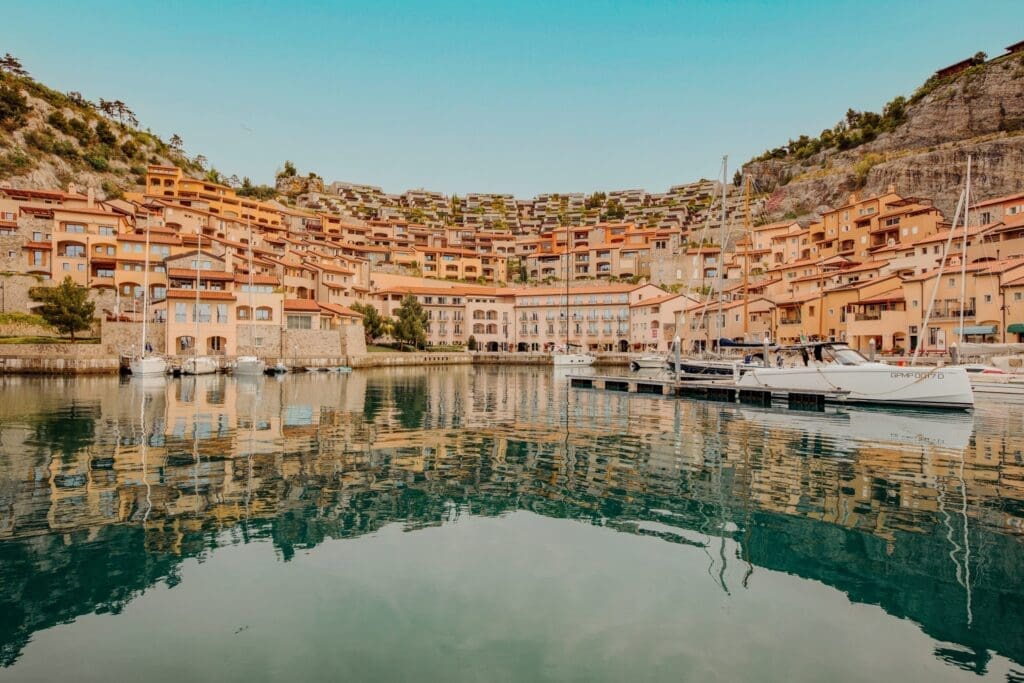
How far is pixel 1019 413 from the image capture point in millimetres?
26766

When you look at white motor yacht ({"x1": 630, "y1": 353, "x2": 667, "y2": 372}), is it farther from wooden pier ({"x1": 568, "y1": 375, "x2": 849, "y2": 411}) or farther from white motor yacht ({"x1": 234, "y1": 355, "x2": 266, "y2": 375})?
white motor yacht ({"x1": 234, "y1": 355, "x2": 266, "y2": 375})

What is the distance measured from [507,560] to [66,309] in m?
56.9

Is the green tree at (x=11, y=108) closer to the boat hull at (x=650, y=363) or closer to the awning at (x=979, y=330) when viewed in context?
the boat hull at (x=650, y=363)

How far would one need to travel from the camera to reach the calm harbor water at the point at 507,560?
6.26 meters

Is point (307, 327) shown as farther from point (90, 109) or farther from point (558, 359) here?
point (90, 109)

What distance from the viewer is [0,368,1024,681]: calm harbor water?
6258 mm

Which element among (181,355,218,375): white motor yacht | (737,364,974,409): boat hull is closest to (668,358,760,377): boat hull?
(737,364,974,409): boat hull

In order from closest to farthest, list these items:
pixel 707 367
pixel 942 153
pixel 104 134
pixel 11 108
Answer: pixel 707 367, pixel 942 153, pixel 11 108, pixel 104 134

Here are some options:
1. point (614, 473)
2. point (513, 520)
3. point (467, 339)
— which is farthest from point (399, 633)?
point (467, 339)

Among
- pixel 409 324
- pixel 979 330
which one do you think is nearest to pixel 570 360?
pixel 409 324

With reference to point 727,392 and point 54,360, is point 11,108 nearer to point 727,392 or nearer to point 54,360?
point 54,360

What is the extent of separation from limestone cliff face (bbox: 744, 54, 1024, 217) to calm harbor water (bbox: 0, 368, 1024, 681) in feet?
294

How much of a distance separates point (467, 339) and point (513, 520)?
273 feet

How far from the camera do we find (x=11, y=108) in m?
93.4
